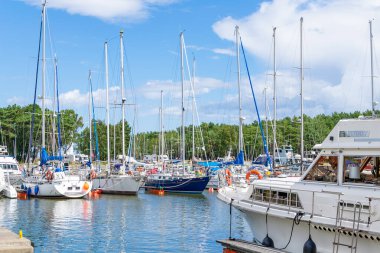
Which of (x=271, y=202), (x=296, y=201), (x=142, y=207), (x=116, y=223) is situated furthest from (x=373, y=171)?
(x=142, y=207)

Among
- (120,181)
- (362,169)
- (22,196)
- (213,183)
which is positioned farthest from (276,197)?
(213,183)

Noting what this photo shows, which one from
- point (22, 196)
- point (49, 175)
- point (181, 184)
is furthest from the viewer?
point (181, 184)

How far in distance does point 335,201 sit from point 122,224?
20404 mm

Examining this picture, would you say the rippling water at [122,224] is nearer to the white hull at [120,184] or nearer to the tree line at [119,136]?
the white hull at [120,184]

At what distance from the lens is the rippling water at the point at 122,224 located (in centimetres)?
2697

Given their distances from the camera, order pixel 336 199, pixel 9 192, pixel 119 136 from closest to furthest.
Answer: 1. pixel 336 199
2. pixel 9 192
3. pixel 119 136

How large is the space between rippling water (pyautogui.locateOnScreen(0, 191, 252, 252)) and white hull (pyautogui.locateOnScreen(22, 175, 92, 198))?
1359mm

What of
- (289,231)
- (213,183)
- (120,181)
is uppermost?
(289,231)

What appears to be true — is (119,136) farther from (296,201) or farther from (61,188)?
(296,201)

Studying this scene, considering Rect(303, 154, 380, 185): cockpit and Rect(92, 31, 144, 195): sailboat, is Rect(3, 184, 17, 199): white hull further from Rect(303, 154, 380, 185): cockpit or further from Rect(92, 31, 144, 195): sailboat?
Rect(303, 154, 380, 185): cockpit

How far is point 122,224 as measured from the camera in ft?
113

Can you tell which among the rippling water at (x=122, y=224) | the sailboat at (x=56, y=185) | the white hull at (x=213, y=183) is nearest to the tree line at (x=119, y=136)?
the white hull at (x=213, y=183)

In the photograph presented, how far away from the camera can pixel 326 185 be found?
1728cm

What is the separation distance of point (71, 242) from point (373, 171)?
54.4 feet
